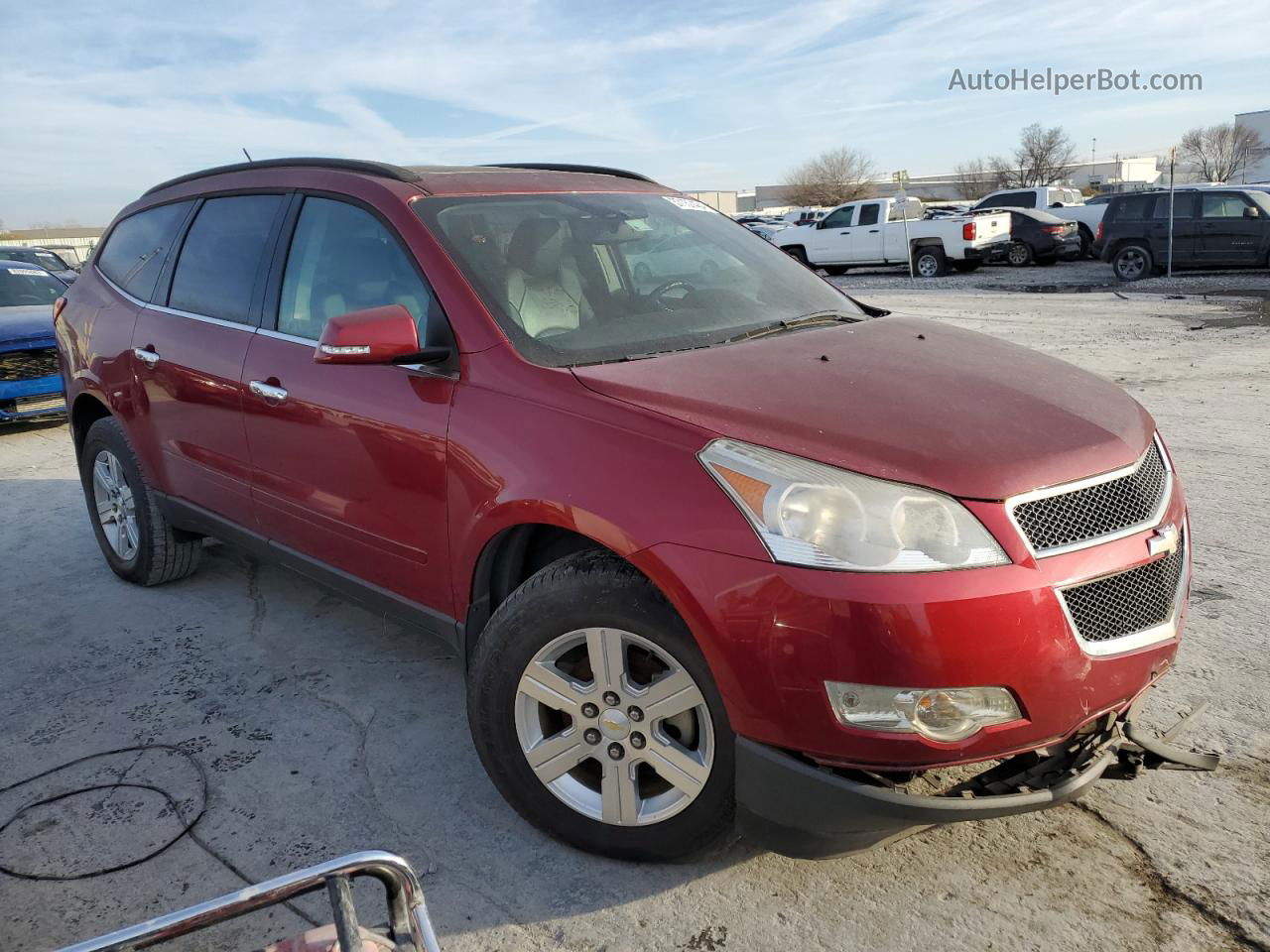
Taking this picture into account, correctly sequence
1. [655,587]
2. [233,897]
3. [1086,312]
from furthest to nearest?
[1086,312] < [655,587] < [233,897]

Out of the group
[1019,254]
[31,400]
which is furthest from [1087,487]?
[1019,254]

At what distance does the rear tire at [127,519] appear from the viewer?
4.68m

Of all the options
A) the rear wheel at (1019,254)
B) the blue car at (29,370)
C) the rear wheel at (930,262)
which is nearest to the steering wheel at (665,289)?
the blue car at (29,370)

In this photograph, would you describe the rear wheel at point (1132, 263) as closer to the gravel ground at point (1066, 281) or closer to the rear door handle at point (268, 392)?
the gravel ground at point (1066, 281)

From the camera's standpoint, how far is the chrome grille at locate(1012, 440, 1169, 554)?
7.37 feet

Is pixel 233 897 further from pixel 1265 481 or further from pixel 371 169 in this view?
pixel 1265 481

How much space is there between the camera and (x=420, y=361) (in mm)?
2924

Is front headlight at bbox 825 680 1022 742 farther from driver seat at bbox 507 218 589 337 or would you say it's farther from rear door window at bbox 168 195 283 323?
rear door window at bbox 168 195 283 323

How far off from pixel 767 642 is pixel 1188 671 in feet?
7.07

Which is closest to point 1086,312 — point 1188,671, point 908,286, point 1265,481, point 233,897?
point 908,286

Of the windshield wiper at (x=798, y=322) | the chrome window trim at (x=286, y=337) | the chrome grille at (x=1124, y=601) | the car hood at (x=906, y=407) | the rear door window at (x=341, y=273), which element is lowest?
the chrome grille at (x=1124, y=601)

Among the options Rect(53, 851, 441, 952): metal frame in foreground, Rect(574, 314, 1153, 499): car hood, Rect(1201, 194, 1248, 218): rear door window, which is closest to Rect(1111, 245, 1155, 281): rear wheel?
Rect(1201, 194, 1248, 218): rear door window

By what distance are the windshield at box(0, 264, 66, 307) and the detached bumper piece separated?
33.8 ft

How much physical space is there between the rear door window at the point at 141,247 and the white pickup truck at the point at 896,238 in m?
18.1
